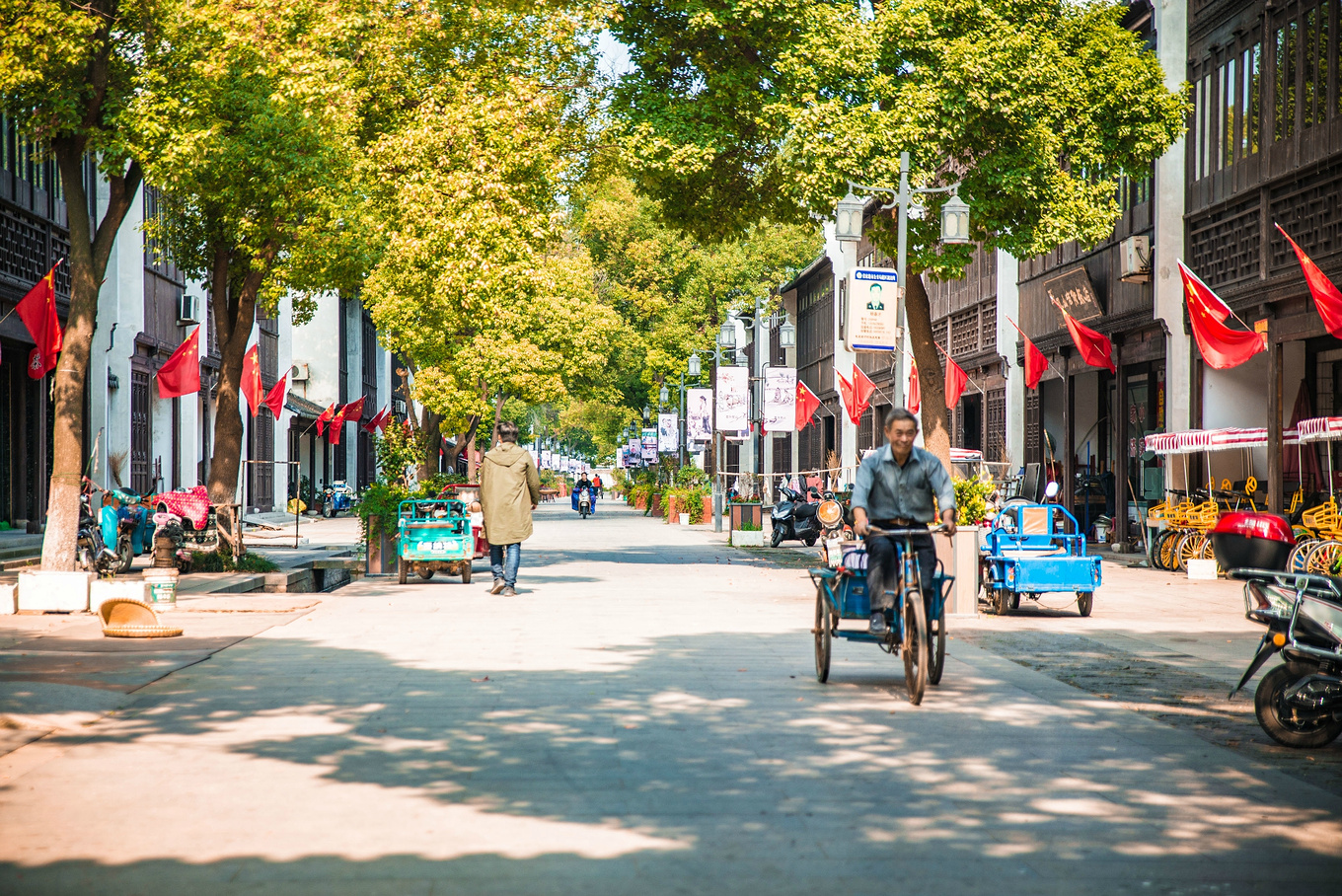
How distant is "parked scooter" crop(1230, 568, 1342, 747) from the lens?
294 inches

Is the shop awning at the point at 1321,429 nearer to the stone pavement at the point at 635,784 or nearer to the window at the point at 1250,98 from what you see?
the window at the point at 1250,98

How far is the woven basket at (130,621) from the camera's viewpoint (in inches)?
476

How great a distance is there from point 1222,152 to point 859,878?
72.0 feet

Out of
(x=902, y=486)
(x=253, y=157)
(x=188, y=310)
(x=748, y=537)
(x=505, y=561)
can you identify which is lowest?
(x=748, y=537)

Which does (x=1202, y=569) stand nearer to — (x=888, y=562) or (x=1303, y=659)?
(x=888, y=562)

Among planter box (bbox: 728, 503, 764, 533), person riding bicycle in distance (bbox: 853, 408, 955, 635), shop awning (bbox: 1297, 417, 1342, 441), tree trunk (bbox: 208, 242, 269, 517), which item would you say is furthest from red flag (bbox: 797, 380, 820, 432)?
person riding bicycle in distance (bbox: 853, 408, 955, 635)

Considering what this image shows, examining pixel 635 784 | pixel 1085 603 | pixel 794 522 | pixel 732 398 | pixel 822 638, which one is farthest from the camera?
pixel 732 398

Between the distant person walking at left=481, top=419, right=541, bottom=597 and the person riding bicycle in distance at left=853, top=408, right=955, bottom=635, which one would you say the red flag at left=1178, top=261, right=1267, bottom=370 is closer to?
the distant person walking at left=481, top=419, right=541, bottom=597

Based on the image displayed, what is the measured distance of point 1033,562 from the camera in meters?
15.0

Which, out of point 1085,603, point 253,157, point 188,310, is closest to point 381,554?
point 253,157

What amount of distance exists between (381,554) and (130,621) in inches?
333

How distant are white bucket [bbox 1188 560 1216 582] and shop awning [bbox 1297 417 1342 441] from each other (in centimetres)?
232

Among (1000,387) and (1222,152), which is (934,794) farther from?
(1000,387)

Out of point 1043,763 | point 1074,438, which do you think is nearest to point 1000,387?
point 1074,438
